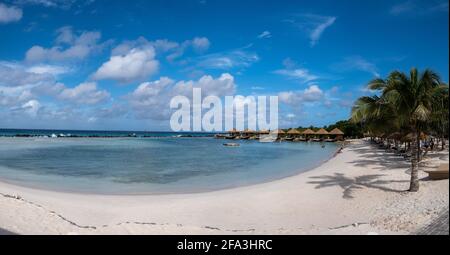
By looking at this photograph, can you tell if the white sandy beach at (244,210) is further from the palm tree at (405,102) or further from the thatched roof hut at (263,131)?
the thatched roof hut at (263,131)

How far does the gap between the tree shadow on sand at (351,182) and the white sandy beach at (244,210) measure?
0.12 feet

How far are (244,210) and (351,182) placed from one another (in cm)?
554

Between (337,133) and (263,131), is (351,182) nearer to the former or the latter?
(337,133)

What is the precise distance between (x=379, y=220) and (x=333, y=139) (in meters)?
57.6

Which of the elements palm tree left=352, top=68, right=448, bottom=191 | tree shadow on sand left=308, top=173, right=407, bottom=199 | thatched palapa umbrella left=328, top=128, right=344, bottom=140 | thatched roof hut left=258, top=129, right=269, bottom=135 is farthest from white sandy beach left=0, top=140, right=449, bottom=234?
thatched roof hut left=258, top=129, right=269, bottom=135

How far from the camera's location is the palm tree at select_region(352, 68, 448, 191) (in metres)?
9.79

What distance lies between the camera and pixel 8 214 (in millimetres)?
7812

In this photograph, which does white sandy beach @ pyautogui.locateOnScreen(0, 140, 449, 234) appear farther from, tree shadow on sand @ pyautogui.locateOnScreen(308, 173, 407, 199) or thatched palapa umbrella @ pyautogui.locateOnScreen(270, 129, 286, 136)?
thatched palapa umbrella @ pyautogui.locateOnScreen(270, 129, 286, 136)

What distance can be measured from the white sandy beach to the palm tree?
1986 mm

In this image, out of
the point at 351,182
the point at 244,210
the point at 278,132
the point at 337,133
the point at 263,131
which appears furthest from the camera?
the point at 263,131

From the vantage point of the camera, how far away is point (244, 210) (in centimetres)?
973

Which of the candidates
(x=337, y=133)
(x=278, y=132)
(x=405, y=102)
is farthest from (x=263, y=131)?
(x=405, y=102)
